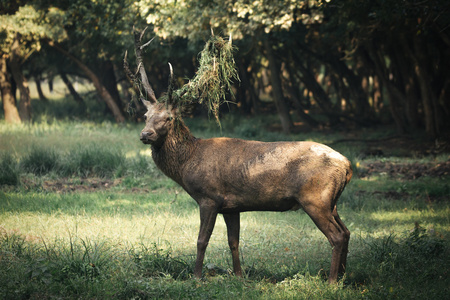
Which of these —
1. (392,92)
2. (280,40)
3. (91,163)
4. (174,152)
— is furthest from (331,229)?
(280,40)

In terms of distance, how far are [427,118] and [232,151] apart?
14.3 m

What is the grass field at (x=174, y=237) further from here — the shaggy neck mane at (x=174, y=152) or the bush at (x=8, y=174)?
the shaggy neck mane at (x=174, y=152)

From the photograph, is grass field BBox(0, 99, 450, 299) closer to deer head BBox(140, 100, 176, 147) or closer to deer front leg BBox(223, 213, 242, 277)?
deer front leg BBox(223, 213, 242, 277)

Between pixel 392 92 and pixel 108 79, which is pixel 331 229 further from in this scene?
pixel 108 79

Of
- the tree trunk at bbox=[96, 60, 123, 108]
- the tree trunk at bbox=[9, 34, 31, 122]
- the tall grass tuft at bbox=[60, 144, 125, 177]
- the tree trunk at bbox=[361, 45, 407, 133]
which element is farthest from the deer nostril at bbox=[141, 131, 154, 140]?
the tree trunk at bbox=[96, 60, 123, 108]

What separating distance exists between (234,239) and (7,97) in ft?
66.7

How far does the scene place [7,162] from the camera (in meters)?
12.5

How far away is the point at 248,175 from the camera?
248 inches

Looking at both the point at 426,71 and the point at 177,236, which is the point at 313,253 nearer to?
the point at 177,236

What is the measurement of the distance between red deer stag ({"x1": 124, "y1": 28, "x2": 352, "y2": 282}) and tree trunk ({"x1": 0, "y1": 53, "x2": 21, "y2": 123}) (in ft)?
61.8

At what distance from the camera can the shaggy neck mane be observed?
6586mm

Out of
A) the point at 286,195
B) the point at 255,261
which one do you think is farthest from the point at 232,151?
the point at 255,261

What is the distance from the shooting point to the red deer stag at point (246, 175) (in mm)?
6078

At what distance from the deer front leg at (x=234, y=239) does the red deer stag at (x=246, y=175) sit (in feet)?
0.04
